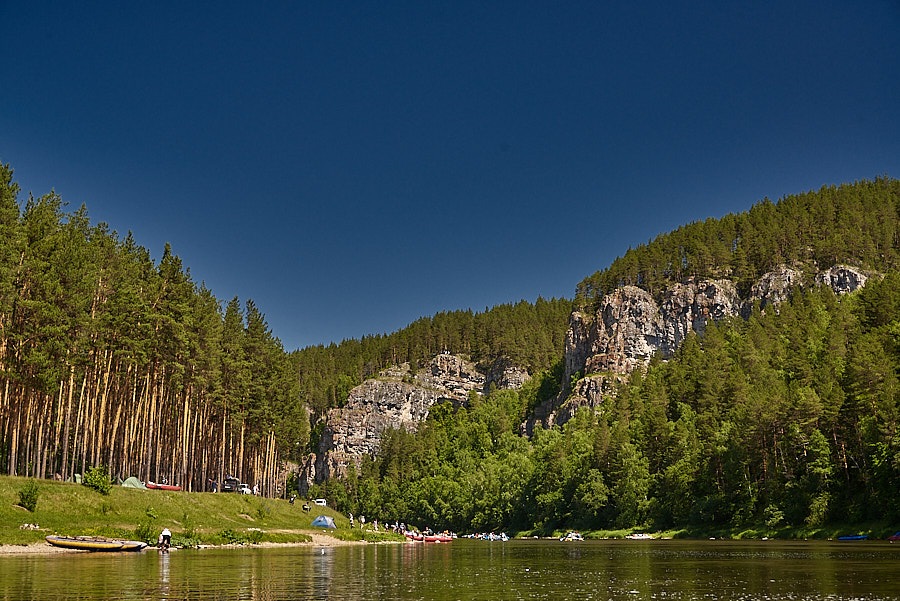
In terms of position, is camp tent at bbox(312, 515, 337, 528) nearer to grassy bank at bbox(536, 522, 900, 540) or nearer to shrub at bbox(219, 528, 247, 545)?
shrub at bbox(219, 528, 247, 545)

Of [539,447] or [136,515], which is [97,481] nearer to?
[136,515]

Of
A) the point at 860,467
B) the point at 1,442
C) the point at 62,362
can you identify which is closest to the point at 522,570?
the point at 62,362

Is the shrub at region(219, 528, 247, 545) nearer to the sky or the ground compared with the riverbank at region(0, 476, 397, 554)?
nearer to the ground

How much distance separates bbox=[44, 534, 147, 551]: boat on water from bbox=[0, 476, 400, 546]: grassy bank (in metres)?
1.92

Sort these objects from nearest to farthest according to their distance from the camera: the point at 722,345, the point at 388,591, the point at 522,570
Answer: the point at 388,591, the point at 522,570, the point at 722,345

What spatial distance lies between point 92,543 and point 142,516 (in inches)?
597

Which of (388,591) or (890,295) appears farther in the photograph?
(890,295)

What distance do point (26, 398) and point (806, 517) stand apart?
82444 millimetres

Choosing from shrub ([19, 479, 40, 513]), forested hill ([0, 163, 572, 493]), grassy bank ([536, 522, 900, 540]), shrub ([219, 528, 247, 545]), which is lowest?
grassy bank ([536, 522, 900, 540])

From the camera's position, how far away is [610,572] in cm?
3688

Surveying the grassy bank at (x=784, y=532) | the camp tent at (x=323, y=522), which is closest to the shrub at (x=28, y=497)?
the camp tent at (x=323, y=522)

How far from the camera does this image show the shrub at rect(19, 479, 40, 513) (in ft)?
168

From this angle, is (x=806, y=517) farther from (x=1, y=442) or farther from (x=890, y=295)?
(x=1, y=442)

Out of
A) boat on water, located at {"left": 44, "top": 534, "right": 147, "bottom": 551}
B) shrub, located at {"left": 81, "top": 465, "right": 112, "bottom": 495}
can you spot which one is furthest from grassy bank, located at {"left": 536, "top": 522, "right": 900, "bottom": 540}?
shrub, located at {"left": 81, "top": 465, "right": 112, "bottom": 495}
